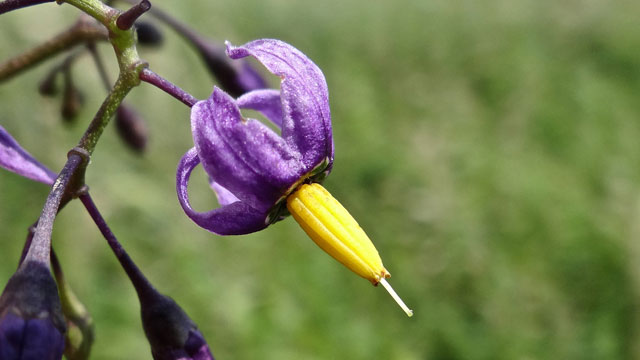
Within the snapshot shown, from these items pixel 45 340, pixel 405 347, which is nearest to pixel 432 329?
pixel 405 347

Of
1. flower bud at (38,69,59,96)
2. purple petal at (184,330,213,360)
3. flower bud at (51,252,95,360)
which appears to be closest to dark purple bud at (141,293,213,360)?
purple petal at (184,330,213,360)

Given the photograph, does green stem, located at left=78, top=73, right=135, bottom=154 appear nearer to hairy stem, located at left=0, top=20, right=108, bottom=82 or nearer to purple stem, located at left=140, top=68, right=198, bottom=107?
purple stem, located at left=140, top=68, right=198, bottom=107

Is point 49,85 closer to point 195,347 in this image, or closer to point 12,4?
point 12,4

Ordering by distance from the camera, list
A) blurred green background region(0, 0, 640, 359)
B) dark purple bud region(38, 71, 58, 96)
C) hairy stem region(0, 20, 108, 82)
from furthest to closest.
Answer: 1. blurred green background region(0, 0, 640, 359)
2. dark purple bud region(38, 71, 58, 96)
3. hairy stem region(0, 20, 108, 82)

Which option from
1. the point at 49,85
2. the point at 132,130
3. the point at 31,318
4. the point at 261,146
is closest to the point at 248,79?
the point at 132,130

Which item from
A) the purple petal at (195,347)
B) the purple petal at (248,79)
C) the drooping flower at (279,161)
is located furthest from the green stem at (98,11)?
the purple petal at (248,79)

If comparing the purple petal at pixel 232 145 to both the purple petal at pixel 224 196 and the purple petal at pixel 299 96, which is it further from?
the purple petal at pixel 224 196

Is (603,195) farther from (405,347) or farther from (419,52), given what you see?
(419,52)
